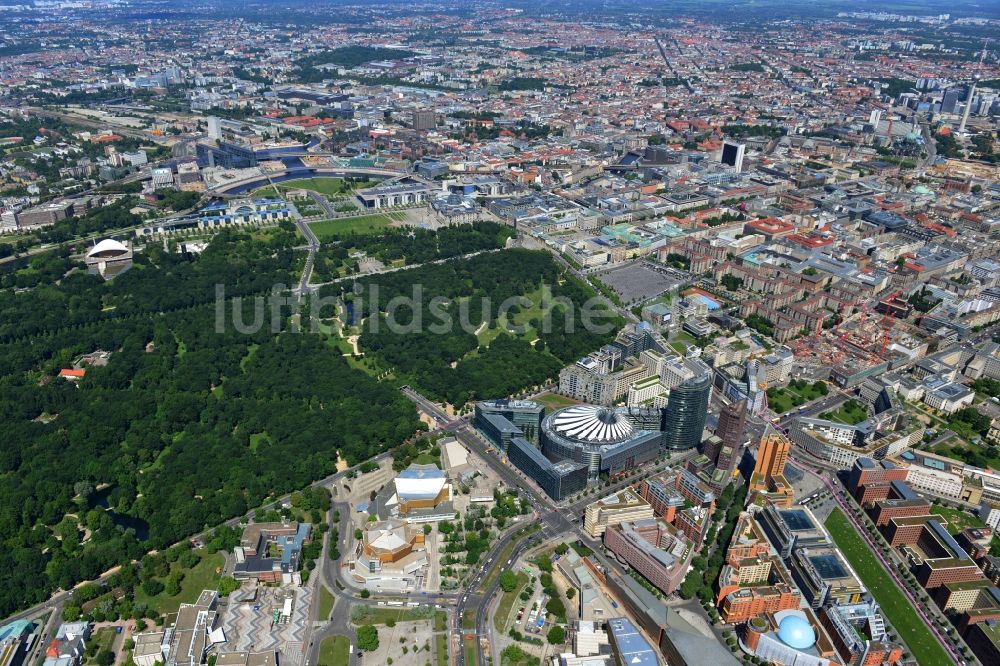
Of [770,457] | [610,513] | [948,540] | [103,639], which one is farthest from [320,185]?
[948,540]

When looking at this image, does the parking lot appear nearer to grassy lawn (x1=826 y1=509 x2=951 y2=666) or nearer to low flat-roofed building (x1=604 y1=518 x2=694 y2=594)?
grassy lawn (x1=826 y1=509 x2=951 y2=666)

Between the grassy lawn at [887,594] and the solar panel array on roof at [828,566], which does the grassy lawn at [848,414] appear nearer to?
the grassy lawn at [887,594]

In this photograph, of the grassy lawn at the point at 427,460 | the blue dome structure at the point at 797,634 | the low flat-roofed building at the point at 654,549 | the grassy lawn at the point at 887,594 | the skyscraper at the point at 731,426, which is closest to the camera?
the blue dome structure at the point at 797,634

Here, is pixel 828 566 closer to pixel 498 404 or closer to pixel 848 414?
pixel 848 414

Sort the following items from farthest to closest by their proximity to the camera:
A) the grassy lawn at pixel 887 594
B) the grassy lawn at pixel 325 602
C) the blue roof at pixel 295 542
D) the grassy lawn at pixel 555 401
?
the grassy lawn at pixel 555 401
the blue roof at pixel 295 542
the grassy lawn at pixel 325 602
the grassy lawn at pixel 887 594

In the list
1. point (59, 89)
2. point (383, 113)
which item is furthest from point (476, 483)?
point (59, 89)

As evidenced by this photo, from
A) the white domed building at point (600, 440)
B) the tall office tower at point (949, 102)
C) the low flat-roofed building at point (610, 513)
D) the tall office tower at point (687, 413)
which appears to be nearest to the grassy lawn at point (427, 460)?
the white domed building at point (600, 440)
